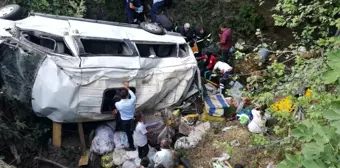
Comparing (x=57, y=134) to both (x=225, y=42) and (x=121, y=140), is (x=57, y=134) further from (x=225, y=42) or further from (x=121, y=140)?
(x=225, y=42)

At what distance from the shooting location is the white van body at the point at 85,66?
7.66 metres

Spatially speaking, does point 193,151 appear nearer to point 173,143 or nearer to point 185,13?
point 173,143

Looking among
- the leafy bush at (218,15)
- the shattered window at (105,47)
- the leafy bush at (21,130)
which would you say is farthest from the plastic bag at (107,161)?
the leafy bush at (218,15)

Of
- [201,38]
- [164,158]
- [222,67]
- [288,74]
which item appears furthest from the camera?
[201,38]

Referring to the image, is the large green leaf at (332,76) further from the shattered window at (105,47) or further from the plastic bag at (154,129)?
the shattered window at (105,47)

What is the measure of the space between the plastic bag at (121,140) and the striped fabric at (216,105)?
1768 millimetres

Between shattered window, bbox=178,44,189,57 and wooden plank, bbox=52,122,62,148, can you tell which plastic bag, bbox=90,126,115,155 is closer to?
wooden plank, bbox=52,122,62,148

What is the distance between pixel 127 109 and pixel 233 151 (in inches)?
80.0

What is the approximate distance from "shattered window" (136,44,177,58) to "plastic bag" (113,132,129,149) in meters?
1.67

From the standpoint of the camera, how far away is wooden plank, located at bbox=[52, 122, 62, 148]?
8.08 metres

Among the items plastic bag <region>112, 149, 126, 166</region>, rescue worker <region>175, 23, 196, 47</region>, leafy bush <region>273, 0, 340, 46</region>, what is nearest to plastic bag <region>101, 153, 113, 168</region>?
plastic bag <region>112, 149, 126, 166</region>

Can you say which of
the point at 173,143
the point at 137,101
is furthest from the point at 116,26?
the point at 173,143

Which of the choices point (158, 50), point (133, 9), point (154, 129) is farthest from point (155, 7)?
point (154, 129)

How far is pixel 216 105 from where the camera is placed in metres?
9.06
